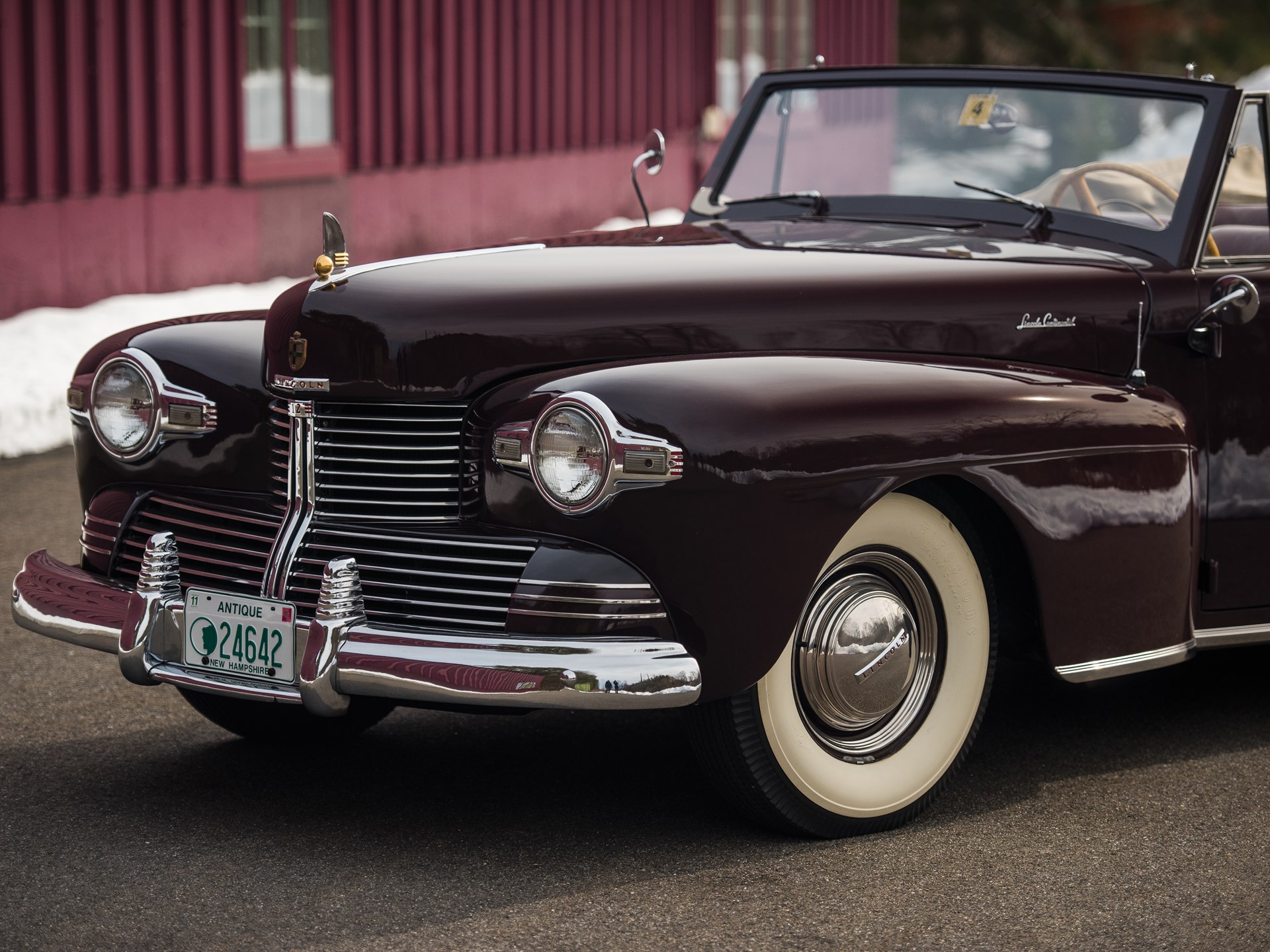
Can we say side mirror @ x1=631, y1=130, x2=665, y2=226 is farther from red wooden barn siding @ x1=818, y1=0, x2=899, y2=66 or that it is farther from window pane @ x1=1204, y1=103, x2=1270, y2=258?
red wooden barn siding @ x1=818, y1=0, x2=899, y2=66

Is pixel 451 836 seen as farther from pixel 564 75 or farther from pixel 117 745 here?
pixel 564 75

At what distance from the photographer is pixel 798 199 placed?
5.13 metres

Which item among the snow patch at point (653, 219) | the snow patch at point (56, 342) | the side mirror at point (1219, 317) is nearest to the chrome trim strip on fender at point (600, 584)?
the side mirror at point (1219, 317)

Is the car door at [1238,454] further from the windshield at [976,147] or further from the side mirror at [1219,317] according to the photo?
the windshield at [976,147]

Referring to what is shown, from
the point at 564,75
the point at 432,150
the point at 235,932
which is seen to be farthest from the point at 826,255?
the point at 564,75

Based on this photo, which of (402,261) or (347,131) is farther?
(347,131)

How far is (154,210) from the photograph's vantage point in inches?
468

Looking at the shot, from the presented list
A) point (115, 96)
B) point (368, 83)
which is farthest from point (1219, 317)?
point (368, 83)

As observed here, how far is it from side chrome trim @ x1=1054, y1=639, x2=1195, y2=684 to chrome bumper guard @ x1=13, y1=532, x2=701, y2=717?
3.23 feet

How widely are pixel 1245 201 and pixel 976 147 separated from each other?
0.72 meters

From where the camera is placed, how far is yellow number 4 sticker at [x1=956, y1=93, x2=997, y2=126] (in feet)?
16.5

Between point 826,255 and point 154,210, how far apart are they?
8.49 m

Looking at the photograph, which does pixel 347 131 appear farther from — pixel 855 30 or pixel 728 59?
pixel 855 30

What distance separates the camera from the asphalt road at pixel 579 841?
3262 millimetres
